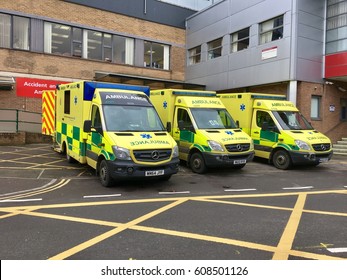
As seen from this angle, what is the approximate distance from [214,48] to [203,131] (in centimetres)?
1387

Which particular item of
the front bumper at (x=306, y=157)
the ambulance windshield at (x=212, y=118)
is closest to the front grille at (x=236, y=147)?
the ambulance windshield at (x=212, y=118)

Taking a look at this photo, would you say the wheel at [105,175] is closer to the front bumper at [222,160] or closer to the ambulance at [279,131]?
the front bumper at [222,160]

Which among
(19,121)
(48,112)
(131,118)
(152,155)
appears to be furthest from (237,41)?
(152,155)

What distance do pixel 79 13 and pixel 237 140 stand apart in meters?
15.6

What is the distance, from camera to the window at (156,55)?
2427 centimetres

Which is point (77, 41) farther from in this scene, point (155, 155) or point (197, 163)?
point (155, 155)

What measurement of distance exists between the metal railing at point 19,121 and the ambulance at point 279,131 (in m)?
10.9

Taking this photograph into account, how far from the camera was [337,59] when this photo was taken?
1702cm

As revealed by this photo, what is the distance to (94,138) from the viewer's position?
29.2 feet

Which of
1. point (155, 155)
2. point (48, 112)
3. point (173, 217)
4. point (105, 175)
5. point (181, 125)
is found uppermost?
point (48, 112)

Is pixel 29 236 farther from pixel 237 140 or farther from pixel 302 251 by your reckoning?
pixel 237 140

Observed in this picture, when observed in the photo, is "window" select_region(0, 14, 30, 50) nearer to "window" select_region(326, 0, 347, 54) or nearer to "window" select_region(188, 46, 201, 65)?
"window" select_region(188, 46, 201, 65)

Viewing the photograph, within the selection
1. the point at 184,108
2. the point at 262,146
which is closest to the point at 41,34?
the point at 184,108

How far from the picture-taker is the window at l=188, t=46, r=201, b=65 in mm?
24672
